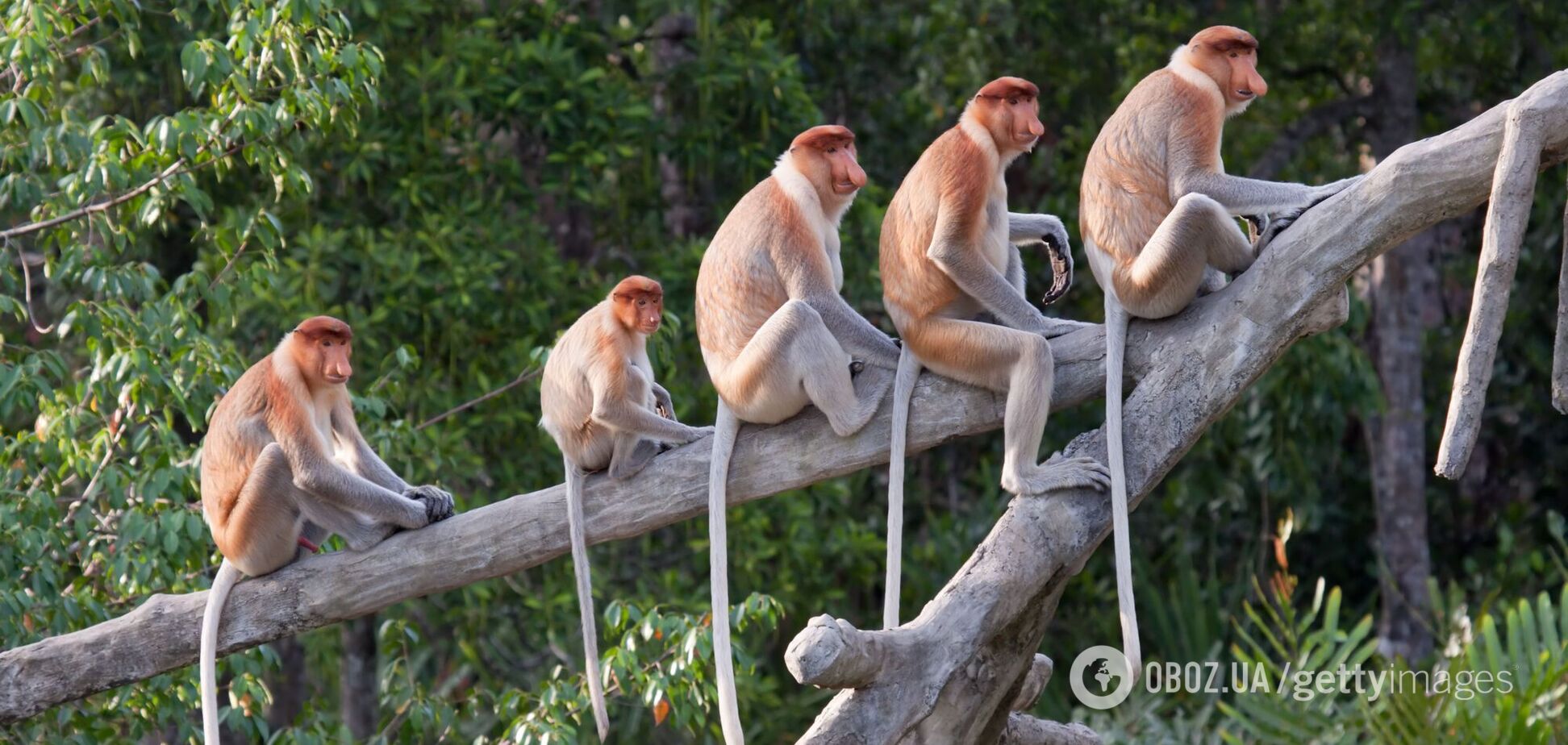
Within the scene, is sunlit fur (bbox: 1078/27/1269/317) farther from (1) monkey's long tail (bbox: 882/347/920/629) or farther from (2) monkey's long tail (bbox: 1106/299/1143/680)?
(1) monkey's long tail (bbox: 882/347/920/629)

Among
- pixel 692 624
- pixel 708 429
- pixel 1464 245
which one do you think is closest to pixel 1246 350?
pixel 708 429

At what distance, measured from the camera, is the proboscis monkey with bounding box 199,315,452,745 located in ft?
12.0

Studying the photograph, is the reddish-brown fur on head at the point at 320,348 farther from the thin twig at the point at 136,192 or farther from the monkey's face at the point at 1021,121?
the monkey's face at the point at 1021,121

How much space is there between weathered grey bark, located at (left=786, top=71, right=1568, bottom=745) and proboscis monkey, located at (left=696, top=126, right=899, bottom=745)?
485 millimetres

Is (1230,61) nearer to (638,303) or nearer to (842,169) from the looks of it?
(842,169)

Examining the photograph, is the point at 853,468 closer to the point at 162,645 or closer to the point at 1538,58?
the point at 162,645

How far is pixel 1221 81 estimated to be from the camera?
3.29m

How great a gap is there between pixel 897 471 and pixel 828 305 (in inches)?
16.2

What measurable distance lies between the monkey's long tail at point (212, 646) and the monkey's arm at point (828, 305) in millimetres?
1448

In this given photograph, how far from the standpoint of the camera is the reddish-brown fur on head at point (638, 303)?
365cm

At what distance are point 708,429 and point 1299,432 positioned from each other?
166 inches

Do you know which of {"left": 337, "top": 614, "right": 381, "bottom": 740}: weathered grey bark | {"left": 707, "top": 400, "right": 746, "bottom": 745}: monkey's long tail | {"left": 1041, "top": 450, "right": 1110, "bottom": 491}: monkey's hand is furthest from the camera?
{"left": 337, "top": 614, "right": 381, "bottom": 740}: weathered grey bark

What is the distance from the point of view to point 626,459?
11.9 ft

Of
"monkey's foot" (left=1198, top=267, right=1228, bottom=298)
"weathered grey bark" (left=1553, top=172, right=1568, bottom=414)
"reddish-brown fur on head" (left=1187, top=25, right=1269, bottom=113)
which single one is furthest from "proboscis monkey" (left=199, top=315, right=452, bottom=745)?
"weathered grey bark" (left=1553, top=172, right=1568, bottom=414)
